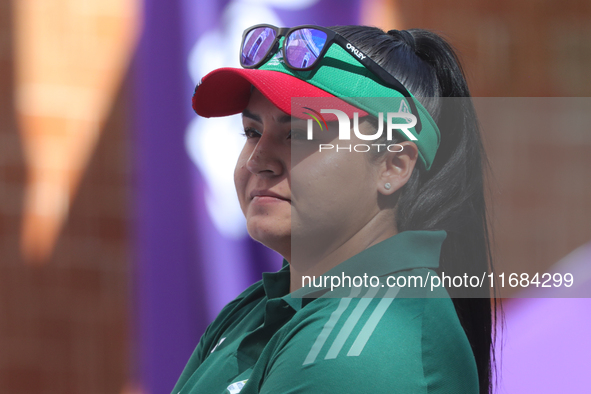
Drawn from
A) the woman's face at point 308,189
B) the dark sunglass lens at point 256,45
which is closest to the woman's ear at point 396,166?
the woman's face at point 308,189

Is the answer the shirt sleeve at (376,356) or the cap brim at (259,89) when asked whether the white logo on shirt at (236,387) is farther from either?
the cap brim at (259,89)

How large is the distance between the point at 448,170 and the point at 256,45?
50 centimetres

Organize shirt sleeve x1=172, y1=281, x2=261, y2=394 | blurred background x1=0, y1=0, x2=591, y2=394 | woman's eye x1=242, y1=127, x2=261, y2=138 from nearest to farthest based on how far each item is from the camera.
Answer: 1. woman's eye x1=242, y1=127, x2=261, y2=138
2. shirt sleeve x1=172, y1=281, x2=261, y2=394
3. blurred background x1=0, y1=0, x2=591, y2=394

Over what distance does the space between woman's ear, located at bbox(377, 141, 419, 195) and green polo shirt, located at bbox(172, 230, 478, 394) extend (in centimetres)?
12

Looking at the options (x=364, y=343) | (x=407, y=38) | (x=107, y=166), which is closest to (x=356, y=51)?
(x=407, y=38)

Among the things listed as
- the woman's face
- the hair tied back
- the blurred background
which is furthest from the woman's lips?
the blurred background

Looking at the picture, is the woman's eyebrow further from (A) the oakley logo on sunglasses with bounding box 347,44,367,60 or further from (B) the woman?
(A) the oakley logo on sunglasses with bounding box 347,44,367,60

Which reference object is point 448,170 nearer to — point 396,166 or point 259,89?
point 396,166

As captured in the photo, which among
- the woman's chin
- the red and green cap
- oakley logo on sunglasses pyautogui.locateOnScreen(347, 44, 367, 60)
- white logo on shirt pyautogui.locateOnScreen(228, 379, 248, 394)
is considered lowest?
white logo on shirt pyautogui.locateOnScreen(228, 379, 248, 394)

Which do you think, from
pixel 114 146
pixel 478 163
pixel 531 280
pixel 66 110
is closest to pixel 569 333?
pixel 531 280

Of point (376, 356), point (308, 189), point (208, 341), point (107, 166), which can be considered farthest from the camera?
point (107, 166)

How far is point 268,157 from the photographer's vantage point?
120 cm

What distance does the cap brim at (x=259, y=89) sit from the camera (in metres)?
1.14

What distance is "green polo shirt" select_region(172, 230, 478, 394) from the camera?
0.90 meters
